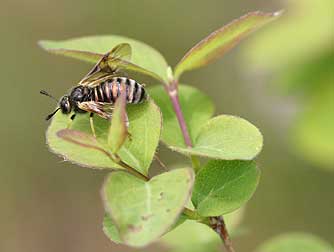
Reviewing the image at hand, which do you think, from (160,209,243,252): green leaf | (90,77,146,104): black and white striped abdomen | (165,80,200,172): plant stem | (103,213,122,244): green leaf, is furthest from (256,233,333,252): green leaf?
(103,213,122,244): green leaf

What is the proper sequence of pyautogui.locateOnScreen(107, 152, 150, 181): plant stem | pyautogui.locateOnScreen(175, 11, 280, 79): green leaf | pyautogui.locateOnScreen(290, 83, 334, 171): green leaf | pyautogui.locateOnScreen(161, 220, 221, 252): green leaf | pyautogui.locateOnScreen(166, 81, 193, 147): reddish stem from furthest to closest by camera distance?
pyautogui.locateOnScreen(290, 83, 334, 171): green leaf
pyautogui.locateOnScreen(161, 220, 221, 252): green leaf
pyautogui.locateOnScreen(166, 81, 193, 147): reddish stem
pyautogui.locateOnScreen(175, 11, 280, 79): green leaf
pyautogui.locateOnScreen(107, 152, 150, 181): plant stem

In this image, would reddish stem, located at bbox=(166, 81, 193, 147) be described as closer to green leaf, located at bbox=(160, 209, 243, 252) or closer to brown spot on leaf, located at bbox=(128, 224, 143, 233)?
brown spot on leaf, located at bbox=(128, 224, 143, 233)

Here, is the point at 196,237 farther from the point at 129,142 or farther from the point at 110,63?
the point at 129,142

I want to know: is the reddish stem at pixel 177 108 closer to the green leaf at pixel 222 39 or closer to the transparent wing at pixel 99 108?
the green leaf at pixel 222 39

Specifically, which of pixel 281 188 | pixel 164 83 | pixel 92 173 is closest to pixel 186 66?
pixel 164 83

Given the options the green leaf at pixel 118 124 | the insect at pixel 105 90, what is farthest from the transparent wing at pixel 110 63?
the green leaf at pixel 118 124

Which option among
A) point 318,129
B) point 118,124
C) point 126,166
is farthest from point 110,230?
point 318,129
